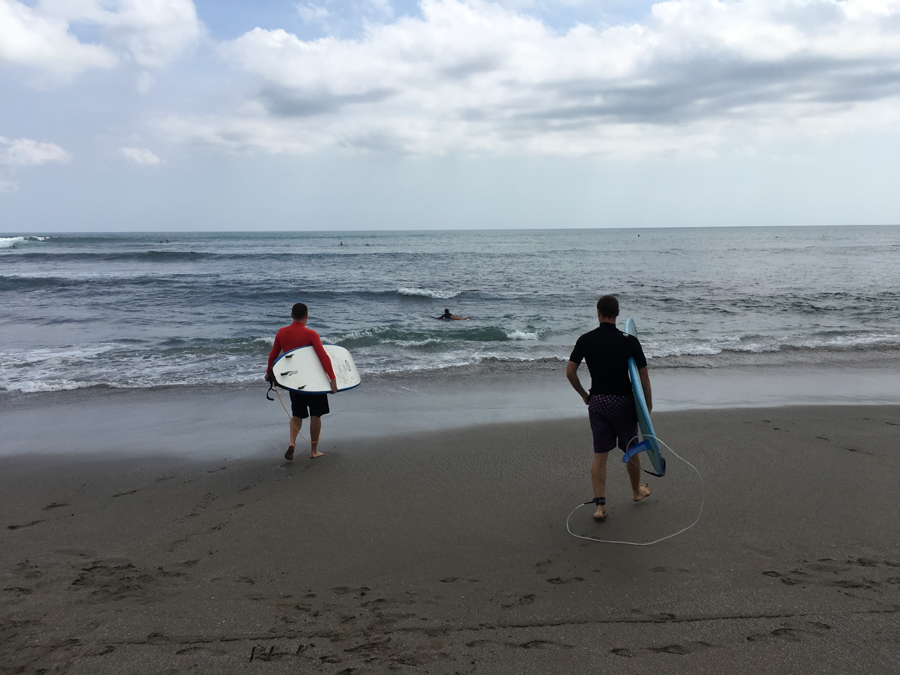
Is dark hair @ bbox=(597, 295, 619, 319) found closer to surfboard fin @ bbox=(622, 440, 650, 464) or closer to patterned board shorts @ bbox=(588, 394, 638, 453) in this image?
patterned board shorts @ bbox=(588, 394, 638, 453)

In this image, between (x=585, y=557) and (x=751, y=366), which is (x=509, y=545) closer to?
(x=585, y=557)

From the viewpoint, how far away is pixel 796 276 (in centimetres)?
2945

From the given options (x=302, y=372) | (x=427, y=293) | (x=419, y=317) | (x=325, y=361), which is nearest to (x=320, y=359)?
(x=325, y=361)

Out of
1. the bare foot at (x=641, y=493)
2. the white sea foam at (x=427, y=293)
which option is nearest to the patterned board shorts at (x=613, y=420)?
the bare foot at (x=641, y=493)

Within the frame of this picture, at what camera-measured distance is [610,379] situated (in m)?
4.42

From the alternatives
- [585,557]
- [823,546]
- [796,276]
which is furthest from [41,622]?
[796,276]

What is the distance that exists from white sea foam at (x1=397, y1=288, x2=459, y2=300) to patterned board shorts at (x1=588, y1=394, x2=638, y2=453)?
1949 centimetres

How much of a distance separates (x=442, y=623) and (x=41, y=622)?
2370 millimetres

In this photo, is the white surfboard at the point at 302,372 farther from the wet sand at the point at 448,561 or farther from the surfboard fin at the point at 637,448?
the surfboard fin at the point at 637,448

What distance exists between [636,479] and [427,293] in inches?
810

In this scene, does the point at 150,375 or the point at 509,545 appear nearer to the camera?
the point at 509,545

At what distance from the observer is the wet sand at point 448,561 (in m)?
3.01

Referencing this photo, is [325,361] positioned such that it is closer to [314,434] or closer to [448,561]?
[314,434]

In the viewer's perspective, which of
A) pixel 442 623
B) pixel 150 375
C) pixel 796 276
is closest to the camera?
pixel 442 623
